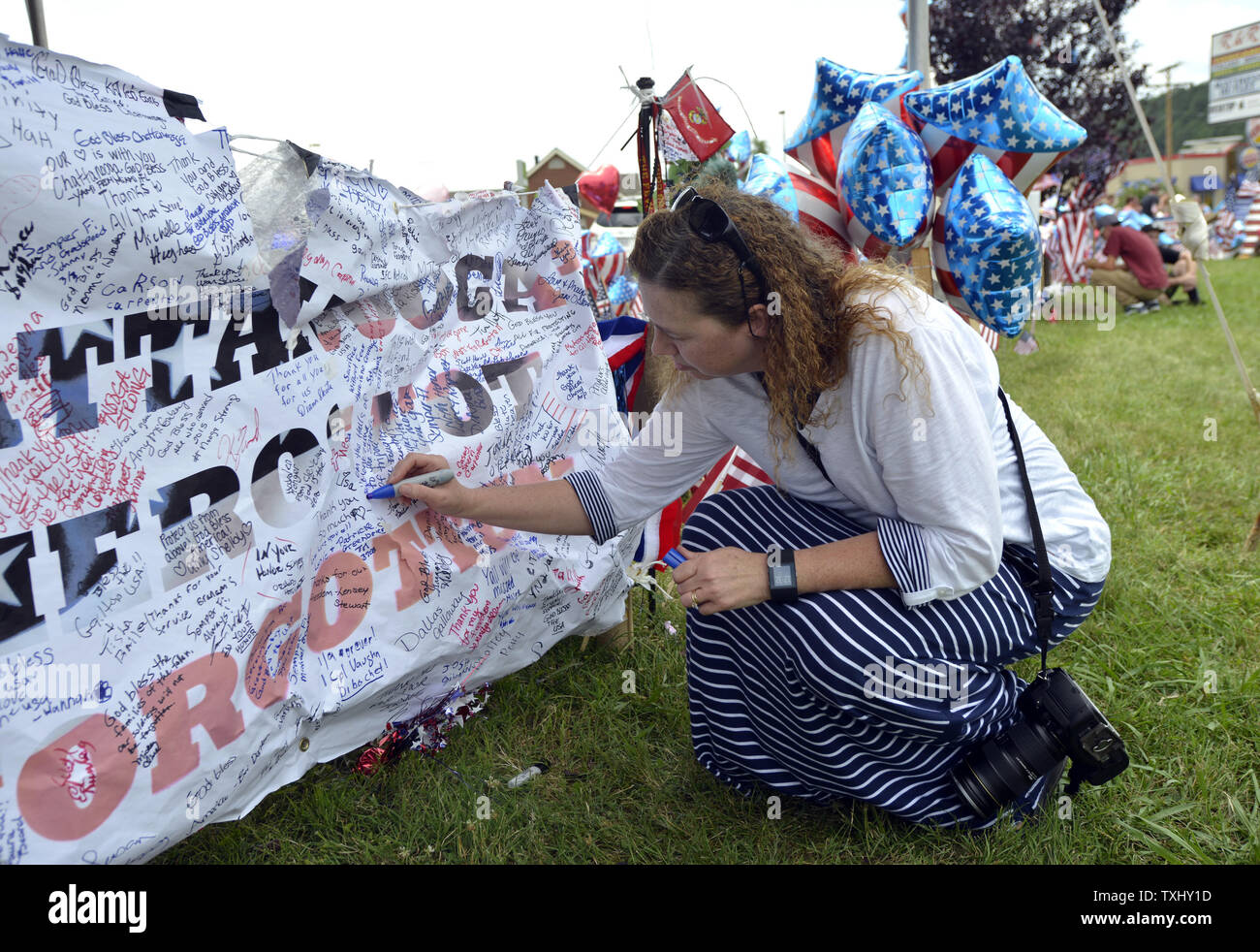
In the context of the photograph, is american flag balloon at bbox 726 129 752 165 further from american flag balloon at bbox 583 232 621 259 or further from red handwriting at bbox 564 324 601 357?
red handwriting at bbox 564 324 601 357

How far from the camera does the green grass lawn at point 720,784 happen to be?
1874 mm

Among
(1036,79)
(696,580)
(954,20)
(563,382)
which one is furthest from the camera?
(1036,79)

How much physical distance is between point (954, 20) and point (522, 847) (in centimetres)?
1174

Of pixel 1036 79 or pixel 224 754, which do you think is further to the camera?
pixel 1036 79

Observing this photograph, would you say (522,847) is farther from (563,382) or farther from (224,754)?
(563,382)

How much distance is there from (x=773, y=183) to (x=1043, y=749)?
6.13 feet

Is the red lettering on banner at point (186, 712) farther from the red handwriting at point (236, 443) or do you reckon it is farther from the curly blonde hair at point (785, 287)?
the curly blonde hair at point (785, 287)

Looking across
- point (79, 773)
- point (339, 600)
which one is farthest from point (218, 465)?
point (79, 773)

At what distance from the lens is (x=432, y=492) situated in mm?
1998

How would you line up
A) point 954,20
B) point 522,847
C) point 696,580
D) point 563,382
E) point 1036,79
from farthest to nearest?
point 1036,79
point 954,20
point 563,382
point 522,847
point 696,580

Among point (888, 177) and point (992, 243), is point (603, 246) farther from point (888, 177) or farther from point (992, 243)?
point (992, 243)

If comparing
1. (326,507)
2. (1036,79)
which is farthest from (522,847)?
(1036,79)

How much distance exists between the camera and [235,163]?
1742 millimetres

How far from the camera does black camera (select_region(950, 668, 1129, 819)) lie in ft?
5.61
